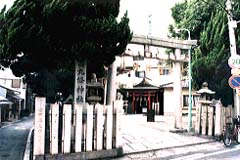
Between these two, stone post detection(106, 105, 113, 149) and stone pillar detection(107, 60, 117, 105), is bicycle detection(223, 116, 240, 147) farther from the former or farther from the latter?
stone post detection(106, 105, 113, 149)

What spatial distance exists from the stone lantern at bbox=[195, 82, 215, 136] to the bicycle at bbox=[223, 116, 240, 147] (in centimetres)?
98

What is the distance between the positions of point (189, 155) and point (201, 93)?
5.82 metres

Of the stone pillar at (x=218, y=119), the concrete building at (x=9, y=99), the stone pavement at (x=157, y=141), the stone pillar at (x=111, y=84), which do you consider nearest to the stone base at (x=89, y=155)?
the stone pavement at (x=157, y=141)

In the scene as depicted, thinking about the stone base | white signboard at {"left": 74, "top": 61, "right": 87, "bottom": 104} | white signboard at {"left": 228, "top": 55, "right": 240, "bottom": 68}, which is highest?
white signboard at {"left": 228, "top": 55, "right": 240, "bottom": 68}

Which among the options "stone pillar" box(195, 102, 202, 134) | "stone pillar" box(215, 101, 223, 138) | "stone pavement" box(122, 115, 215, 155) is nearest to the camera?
"stone pavement" box(122, 115, 215, 155)

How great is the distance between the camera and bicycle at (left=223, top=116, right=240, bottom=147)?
15.4 m

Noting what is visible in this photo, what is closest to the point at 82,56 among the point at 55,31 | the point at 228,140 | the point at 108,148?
A: the point at 55,31

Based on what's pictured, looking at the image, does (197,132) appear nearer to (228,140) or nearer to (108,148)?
(228,140)

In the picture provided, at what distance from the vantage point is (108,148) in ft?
37.9

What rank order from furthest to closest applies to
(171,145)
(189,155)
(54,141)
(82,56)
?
(171,145)
(189,155)
(82,56)
(54,141)

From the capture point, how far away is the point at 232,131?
1639cm

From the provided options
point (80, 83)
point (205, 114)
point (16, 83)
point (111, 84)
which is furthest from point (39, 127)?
point (16, 83)

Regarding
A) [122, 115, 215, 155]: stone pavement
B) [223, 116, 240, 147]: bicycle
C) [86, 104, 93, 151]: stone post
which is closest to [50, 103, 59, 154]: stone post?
[86, 104, 93, 151]: stone post

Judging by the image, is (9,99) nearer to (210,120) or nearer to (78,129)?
(210,120)
